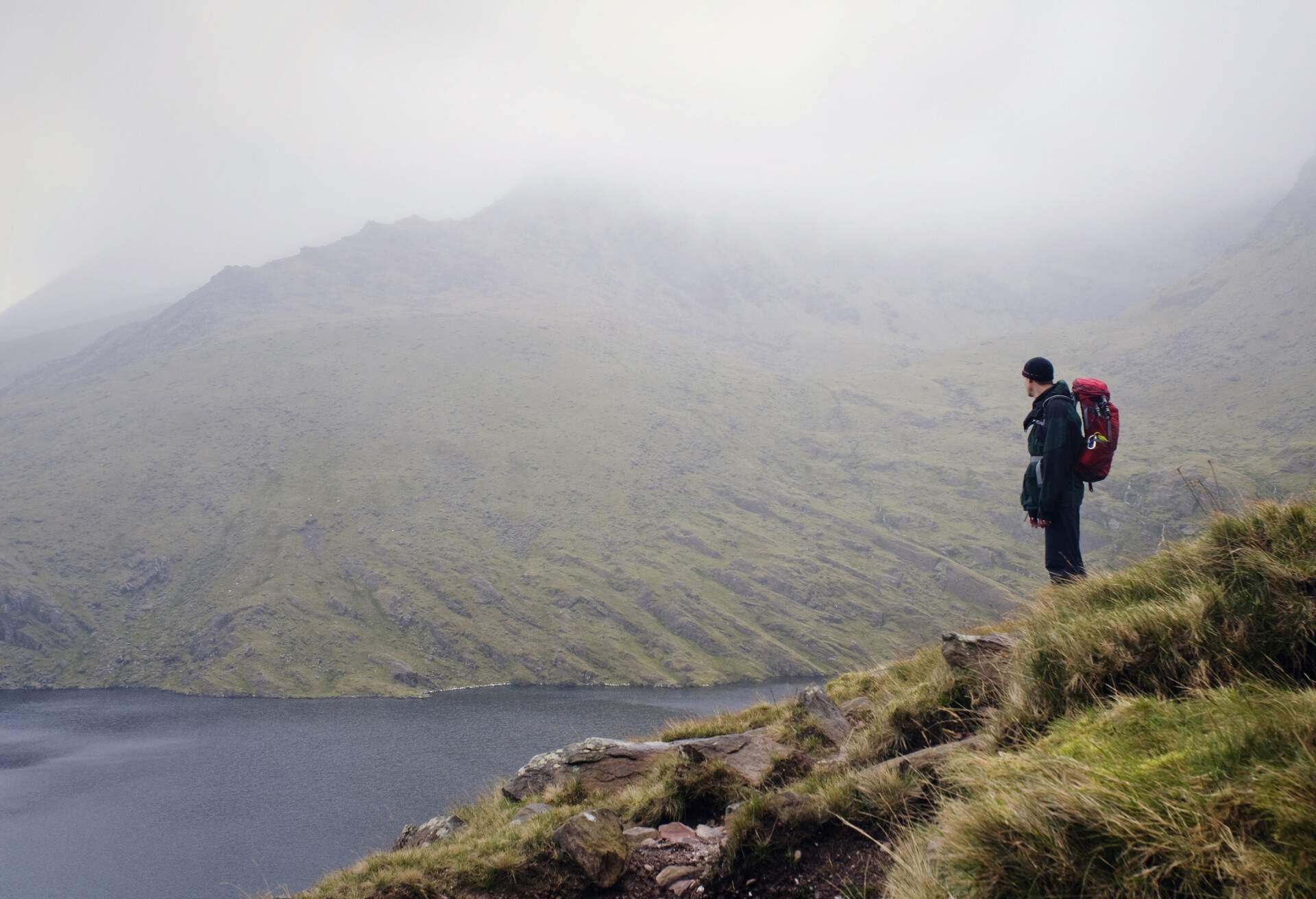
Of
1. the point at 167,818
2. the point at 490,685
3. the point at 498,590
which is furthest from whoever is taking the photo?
the point at 498,590

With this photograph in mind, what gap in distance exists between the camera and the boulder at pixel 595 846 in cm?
777

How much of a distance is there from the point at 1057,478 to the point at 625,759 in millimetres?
8339

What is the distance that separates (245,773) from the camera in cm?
8712

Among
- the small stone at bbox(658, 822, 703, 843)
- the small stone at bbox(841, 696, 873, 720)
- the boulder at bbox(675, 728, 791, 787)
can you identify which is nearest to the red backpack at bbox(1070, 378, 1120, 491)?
the small stone at bbox(841, 696, 873, 720)

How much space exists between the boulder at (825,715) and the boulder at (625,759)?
663 millimetres

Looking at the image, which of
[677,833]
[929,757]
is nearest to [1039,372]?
[929,757]

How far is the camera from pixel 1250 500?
269 inches

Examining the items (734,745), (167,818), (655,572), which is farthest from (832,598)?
(734,745)

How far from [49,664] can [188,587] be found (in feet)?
98.0

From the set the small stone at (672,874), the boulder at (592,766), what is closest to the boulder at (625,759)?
the boulder at (592,766)

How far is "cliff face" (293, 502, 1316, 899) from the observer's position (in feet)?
11.2

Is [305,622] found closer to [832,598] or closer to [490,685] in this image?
[490,685]

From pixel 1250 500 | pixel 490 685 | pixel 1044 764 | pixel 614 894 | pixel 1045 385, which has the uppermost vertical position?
pixel 1045 385

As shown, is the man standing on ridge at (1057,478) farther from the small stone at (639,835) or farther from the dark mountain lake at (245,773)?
the dark mountain lake at (245,773)
